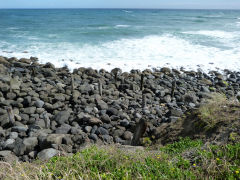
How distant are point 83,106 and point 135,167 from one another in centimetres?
666

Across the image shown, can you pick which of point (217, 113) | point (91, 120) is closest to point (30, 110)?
point (91, 120)

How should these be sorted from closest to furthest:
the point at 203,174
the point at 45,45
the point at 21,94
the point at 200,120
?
1. the point at 203,174
2. the point at 200,120
3. the point at 21,94
4. the point at 45,45

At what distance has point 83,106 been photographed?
10281mm

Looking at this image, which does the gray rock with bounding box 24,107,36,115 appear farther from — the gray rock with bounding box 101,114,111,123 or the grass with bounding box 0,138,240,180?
the grass with bounding box 0,138,240,180

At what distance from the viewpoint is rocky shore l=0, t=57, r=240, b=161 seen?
7.29 metres

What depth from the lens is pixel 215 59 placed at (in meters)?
20.4

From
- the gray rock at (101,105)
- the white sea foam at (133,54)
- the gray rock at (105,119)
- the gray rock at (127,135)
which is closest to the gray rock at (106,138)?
the gray rock at (127,135)

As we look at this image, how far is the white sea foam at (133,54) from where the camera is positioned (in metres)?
18.9

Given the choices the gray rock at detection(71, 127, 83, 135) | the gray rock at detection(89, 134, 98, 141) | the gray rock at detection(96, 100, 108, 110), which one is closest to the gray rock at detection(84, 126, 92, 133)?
the gray rock at detection(71, 127, 83, 135)

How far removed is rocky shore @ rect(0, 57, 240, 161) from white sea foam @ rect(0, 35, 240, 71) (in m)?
2.52

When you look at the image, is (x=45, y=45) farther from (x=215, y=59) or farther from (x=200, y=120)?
(x=200, y=120)

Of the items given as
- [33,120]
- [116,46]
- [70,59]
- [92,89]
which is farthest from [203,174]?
[116,46]

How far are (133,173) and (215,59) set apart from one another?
1920 cm

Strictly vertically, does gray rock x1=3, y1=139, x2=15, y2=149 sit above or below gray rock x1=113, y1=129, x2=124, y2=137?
above
